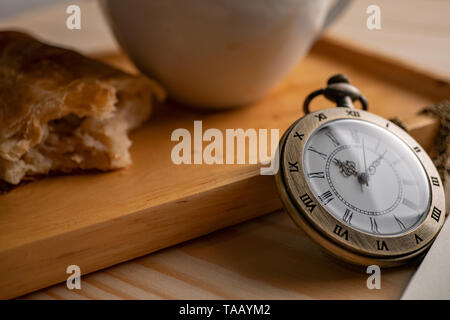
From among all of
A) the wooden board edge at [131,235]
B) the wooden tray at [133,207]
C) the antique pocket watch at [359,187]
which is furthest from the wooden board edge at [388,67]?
the wooden board edge at [131,235]

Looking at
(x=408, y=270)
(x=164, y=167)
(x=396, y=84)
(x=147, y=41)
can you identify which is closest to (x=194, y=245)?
(x=164, y=167)

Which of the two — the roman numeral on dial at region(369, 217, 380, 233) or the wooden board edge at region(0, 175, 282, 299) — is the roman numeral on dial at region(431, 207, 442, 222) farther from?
the wooden board edge at region(0, 175, 282, 299)

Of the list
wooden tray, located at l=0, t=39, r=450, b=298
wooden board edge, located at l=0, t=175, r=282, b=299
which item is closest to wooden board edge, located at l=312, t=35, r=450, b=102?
wooden tray, located at l=0, t=39, r=450, b=298

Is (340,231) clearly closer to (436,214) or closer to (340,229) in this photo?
(340,229)

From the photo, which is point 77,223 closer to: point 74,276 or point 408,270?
point 74,276

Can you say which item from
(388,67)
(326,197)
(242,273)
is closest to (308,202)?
(326,197)

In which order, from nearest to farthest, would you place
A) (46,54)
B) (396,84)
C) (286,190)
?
(286,190) < (46,54) < (396,84)
